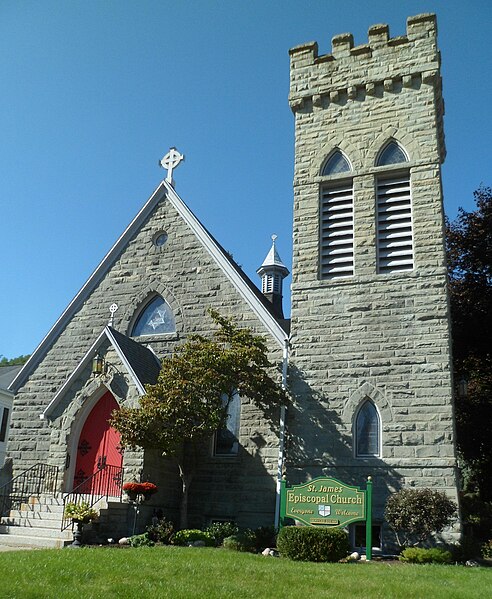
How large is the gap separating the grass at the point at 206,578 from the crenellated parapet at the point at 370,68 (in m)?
11.0

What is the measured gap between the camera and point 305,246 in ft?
55.1

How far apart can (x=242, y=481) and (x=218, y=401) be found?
2205 millimetres

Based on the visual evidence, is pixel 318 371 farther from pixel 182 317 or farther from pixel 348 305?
pixel 182 317

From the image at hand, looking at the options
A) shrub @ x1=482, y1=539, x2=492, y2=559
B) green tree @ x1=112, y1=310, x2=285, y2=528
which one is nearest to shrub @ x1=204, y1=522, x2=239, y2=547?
green tree @ x1=112, y1=310, x2=285, y2=528

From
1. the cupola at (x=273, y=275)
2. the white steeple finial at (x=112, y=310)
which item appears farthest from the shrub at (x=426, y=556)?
the cupola at (x=273, y=275)

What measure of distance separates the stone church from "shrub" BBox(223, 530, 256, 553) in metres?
2.06

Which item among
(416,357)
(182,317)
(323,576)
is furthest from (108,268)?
(323,576)

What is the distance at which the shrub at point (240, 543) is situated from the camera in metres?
12.6

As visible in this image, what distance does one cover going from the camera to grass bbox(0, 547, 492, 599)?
8.09m

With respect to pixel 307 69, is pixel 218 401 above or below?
below

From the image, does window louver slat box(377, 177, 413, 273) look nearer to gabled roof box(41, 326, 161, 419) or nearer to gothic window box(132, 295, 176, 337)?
gothic window box(132, 295, 176, 337)

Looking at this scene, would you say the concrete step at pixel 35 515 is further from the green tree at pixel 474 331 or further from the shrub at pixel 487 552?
the green tree at pixel 474 331

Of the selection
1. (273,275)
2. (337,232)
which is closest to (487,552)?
(337,232)

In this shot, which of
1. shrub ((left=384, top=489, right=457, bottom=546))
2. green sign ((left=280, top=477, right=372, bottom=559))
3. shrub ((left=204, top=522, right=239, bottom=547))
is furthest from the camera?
shrub ((left=204, top=522, right=239, bottom=547))
